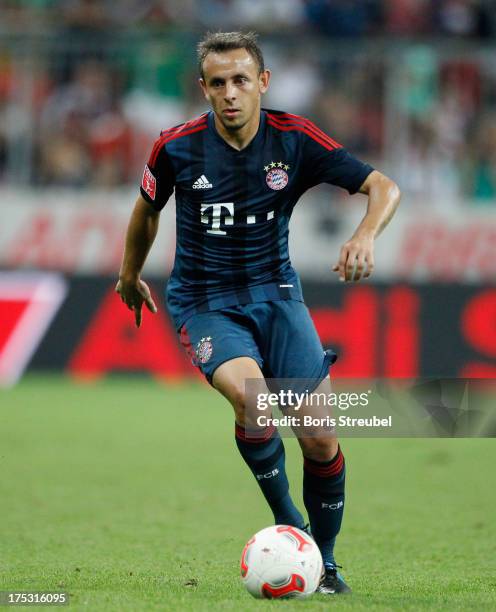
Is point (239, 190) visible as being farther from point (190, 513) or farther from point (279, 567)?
point (190, 513)

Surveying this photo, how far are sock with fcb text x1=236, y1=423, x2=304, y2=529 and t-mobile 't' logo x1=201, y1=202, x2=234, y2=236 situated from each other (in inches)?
34.7

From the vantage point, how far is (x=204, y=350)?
202 inches

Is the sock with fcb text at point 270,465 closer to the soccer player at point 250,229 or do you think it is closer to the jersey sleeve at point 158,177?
the soccer player at point 250,229

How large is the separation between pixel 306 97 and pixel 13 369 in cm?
473

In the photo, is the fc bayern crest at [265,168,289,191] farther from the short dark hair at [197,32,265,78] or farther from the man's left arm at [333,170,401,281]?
the short dark hair at [197,32,265,78]

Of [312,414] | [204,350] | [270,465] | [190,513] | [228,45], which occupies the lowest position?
[190,513]

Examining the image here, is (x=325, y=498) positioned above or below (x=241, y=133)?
below

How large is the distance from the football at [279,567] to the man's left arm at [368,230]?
106 cm

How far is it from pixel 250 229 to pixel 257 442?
94 centimetres

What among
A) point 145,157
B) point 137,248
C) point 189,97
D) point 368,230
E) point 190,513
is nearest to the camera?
point 368,230

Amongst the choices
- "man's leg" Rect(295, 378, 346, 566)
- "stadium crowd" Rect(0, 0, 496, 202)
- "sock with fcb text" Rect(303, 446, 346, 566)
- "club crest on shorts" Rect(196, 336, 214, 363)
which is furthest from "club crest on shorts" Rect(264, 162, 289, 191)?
"stadium crowd" Rect(0, 0, 496, 202)

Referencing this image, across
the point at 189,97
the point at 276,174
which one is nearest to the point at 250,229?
the point at 276,174

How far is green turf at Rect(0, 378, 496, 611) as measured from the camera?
16.2 feet

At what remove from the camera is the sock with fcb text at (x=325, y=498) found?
16.8 ft
